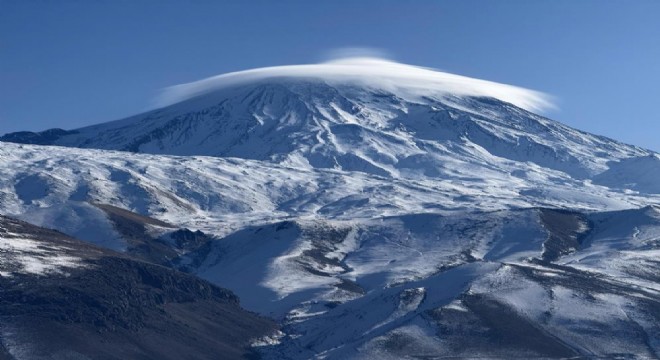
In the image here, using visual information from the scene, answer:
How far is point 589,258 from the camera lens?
582 feet

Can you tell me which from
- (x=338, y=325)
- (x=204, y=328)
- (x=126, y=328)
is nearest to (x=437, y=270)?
(x=338, y=325)

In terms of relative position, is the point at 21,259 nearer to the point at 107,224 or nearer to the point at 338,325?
the point at 338,325

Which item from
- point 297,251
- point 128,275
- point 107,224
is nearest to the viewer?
point 128,275

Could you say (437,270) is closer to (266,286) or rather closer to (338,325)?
(266,286)

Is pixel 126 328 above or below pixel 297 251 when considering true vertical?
below

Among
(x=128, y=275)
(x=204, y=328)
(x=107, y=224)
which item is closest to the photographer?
(x=204, y=328)

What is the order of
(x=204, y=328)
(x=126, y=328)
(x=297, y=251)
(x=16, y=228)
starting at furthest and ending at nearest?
(x=297, y=251)
(x=16, y=228)
(x=204, y=328)
(x=126, y=328)

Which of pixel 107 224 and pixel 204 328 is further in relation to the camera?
pixel 107 224

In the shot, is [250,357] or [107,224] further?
[107,224]

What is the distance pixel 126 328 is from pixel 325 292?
40426mm

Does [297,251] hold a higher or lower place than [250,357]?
higher

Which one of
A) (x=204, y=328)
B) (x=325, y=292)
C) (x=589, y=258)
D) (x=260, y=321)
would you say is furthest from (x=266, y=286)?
(x=589, y=258)

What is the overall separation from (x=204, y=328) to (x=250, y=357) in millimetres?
9367

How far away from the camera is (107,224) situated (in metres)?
200
